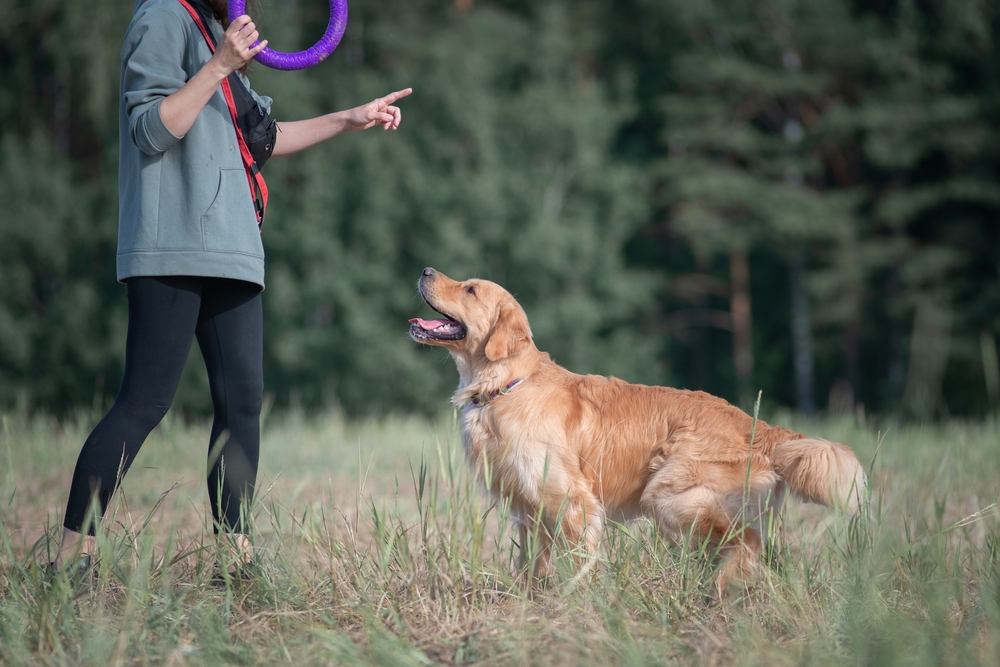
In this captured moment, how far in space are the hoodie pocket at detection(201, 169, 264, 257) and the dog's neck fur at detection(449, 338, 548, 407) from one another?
1.09 meters

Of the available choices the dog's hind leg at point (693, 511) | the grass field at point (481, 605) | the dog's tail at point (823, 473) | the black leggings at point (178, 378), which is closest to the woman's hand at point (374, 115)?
the black leggings at point (178, 378)

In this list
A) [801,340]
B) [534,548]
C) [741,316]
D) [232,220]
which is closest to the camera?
[534,548]

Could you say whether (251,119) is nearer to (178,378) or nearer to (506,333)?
(178,378)

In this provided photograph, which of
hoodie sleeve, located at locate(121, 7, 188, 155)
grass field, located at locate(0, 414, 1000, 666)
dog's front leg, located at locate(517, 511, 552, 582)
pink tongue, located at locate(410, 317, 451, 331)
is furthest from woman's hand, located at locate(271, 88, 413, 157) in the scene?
dog's front leg, located at locate(517, 511, 552, 582)

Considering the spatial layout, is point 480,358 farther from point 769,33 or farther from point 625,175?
point 769,33

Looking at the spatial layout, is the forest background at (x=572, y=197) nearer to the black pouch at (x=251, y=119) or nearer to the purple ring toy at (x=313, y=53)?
the purple ring toy at (x=313, y=53)

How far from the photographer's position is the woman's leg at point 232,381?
2611mm

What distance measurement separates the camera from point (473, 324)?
3443 mm

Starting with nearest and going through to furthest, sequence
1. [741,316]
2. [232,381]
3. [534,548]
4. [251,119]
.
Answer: [534,548] < [232,381] < [251,119] < [741,316]

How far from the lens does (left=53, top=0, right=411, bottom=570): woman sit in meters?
2.36

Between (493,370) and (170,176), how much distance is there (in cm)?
145

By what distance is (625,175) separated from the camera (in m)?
17.6

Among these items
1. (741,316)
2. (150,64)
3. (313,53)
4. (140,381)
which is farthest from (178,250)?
(741,316)

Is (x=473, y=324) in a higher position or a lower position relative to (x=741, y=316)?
higher
